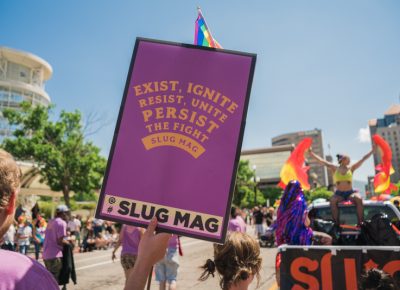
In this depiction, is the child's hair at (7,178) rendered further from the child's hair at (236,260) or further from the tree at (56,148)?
the tree at (56,148)

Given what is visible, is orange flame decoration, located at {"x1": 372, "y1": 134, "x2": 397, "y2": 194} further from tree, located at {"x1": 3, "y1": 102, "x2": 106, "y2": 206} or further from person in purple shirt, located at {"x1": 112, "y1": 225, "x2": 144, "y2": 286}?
tree, located at {"x1": 3, "y1": 102, "x2": 106, "y2": 206}

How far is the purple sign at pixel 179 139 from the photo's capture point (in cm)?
182

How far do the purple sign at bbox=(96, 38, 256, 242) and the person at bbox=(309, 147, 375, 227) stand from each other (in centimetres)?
378

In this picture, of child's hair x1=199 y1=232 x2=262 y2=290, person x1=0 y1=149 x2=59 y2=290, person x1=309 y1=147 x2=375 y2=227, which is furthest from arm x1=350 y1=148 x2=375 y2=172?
person x1=0 y1=149 x2=59 y2=290

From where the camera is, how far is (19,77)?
6888 centimetres

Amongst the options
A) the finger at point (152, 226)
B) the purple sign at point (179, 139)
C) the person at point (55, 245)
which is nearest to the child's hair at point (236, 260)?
the purple sign at point (179, 139)

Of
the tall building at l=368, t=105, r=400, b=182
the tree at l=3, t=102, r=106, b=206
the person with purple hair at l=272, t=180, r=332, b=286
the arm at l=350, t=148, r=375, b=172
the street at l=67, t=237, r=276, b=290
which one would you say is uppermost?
the tall building at l=368, t=105, r=400, b=182

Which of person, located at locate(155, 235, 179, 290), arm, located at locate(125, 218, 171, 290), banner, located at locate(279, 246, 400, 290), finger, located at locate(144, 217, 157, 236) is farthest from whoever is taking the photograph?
person, located at locate(155, 235, 179, 290)

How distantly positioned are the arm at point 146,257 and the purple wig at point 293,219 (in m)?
2.61

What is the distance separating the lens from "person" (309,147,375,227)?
4973 millimetres

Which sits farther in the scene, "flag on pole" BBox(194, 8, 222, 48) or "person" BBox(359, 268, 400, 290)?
"flag on pole" BBox(194, 8, 222, 48)

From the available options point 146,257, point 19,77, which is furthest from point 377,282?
point 19,77

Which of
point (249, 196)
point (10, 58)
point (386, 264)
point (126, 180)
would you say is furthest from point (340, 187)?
point (10, 58)

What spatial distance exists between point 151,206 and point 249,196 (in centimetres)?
7037
